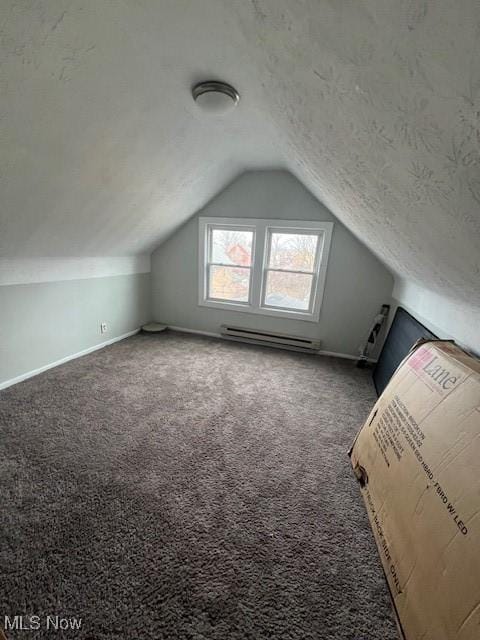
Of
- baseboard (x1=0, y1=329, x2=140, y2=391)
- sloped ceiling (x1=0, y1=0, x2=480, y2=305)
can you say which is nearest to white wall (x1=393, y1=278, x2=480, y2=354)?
sloped ceiling (x1=0, y1=0, x2=480, y2=305)

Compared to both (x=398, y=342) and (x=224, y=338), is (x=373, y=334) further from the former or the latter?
(x=224, y=338)

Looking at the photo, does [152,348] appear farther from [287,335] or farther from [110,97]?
[110,97]

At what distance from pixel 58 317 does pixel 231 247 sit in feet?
7.63

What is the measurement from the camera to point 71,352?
2.92 metres

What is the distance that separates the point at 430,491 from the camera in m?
1.00

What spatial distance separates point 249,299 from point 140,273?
1.72 m

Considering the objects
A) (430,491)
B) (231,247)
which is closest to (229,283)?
(231,247)

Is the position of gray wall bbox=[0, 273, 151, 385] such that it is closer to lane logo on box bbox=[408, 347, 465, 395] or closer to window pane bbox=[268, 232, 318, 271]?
window pane bbox=[268, 232, 318, 271]

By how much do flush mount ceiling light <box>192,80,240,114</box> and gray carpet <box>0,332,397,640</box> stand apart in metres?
2.22

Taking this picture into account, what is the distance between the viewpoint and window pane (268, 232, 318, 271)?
3365 mm

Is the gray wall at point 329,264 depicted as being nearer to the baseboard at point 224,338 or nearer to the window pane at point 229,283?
the baseboard at point 224,338

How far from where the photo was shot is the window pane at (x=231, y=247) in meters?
3.60

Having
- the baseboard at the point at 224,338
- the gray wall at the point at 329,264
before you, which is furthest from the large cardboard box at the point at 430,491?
the baseboard at the point at 224,338

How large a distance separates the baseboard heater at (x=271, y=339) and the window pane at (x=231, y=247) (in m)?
0.98
